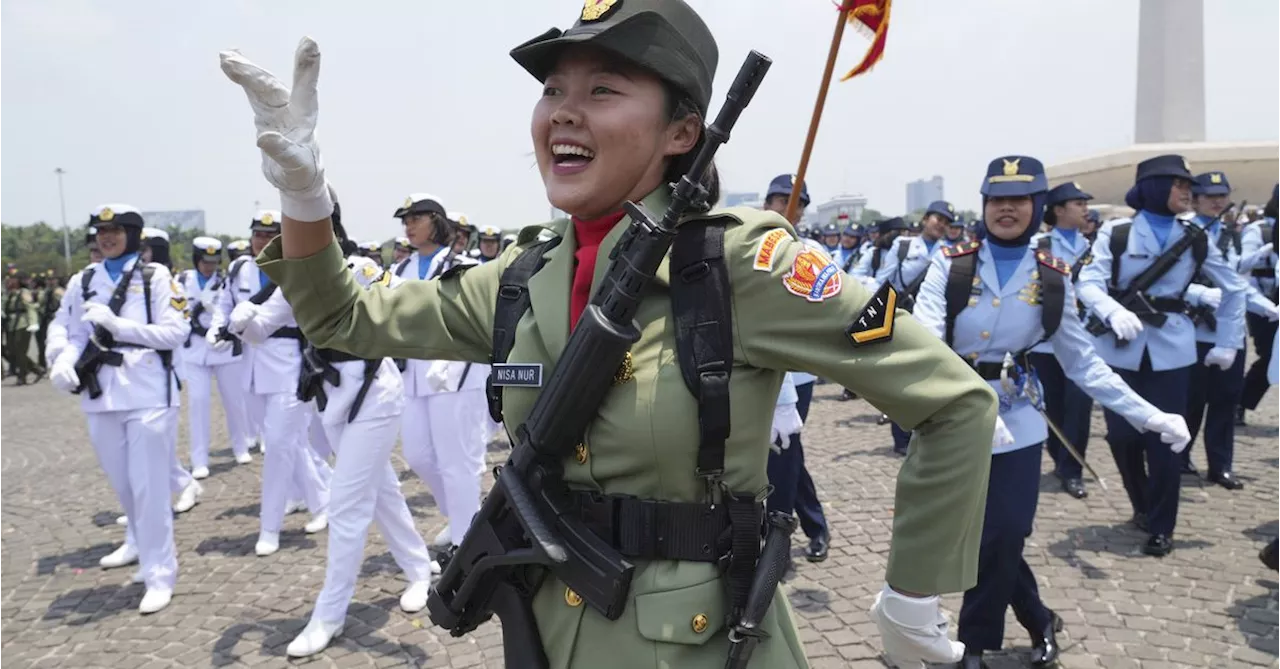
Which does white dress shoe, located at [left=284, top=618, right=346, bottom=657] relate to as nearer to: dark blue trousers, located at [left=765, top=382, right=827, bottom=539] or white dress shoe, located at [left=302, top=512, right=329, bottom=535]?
white dress shoe, located at [left=302, top=512, right=329, bottom=535]

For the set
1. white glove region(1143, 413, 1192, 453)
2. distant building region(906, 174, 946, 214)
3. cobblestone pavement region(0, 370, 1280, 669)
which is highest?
distant building region(906, 174, 946, 214)

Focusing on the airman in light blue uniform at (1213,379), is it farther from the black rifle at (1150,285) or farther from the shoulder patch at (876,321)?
the shoulder patch at (876,321)

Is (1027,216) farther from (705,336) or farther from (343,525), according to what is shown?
(343,525)

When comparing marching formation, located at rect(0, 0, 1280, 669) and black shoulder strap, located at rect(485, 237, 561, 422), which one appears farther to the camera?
black shoulder strap, located at rect(485, 237, 561, 422)

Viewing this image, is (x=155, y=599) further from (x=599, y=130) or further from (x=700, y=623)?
(x=599, y=130)

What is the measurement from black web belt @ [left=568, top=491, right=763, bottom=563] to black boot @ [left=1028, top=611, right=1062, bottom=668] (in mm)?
3222

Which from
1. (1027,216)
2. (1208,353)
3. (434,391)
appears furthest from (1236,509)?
(434,391)

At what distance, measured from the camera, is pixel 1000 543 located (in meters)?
3.98

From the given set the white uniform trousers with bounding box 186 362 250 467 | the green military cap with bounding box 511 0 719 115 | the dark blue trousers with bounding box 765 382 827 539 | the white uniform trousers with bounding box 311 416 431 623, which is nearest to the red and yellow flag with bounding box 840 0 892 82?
the green military cap with bounding box 511 0 719 115

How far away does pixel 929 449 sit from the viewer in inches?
68.6

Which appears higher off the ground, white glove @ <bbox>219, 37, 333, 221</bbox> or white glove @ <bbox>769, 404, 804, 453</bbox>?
A: white glove @ <bbox>219, 37, 333, 221</bbox>

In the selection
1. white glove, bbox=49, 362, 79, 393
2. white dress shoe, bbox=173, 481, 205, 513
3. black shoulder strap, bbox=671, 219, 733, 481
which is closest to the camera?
black shoulder strap, bbox=671, 219, 733, 481

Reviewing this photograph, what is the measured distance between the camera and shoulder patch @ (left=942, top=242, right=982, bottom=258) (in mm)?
4410

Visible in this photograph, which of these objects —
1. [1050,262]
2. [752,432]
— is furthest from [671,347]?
[1050,262]
